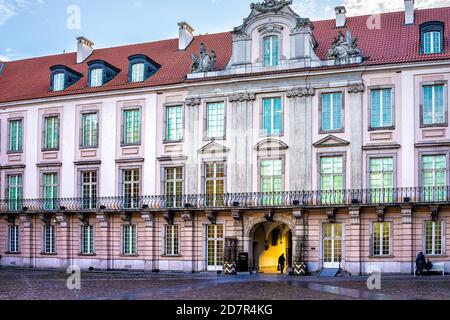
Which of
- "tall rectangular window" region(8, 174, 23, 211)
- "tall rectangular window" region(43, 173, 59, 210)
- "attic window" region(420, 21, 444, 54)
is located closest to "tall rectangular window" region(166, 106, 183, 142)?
"tall rectangular window" region(43, 173, 59, 210)

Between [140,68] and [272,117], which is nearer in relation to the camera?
[272,117]

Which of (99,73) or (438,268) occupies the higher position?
(99,73)

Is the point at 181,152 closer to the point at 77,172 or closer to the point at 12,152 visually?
the point at 77,172

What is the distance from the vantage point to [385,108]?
3381 cm

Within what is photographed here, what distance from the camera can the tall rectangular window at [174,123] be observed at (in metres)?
37.7

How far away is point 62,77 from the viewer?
41.7 metres

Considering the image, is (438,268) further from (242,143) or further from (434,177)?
(242,143)

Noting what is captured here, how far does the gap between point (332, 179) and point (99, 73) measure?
15379 millimetres

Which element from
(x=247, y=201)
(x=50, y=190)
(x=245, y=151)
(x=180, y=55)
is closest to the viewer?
(x=247, y=201)

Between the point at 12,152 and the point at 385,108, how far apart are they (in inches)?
876

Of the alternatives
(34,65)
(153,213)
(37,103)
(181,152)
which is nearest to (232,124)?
(181,152)

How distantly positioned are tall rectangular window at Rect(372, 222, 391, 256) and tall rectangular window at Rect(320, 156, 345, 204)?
217cm

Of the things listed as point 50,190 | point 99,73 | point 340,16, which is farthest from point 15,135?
point 340,16

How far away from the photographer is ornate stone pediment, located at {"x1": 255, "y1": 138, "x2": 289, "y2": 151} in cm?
3528
